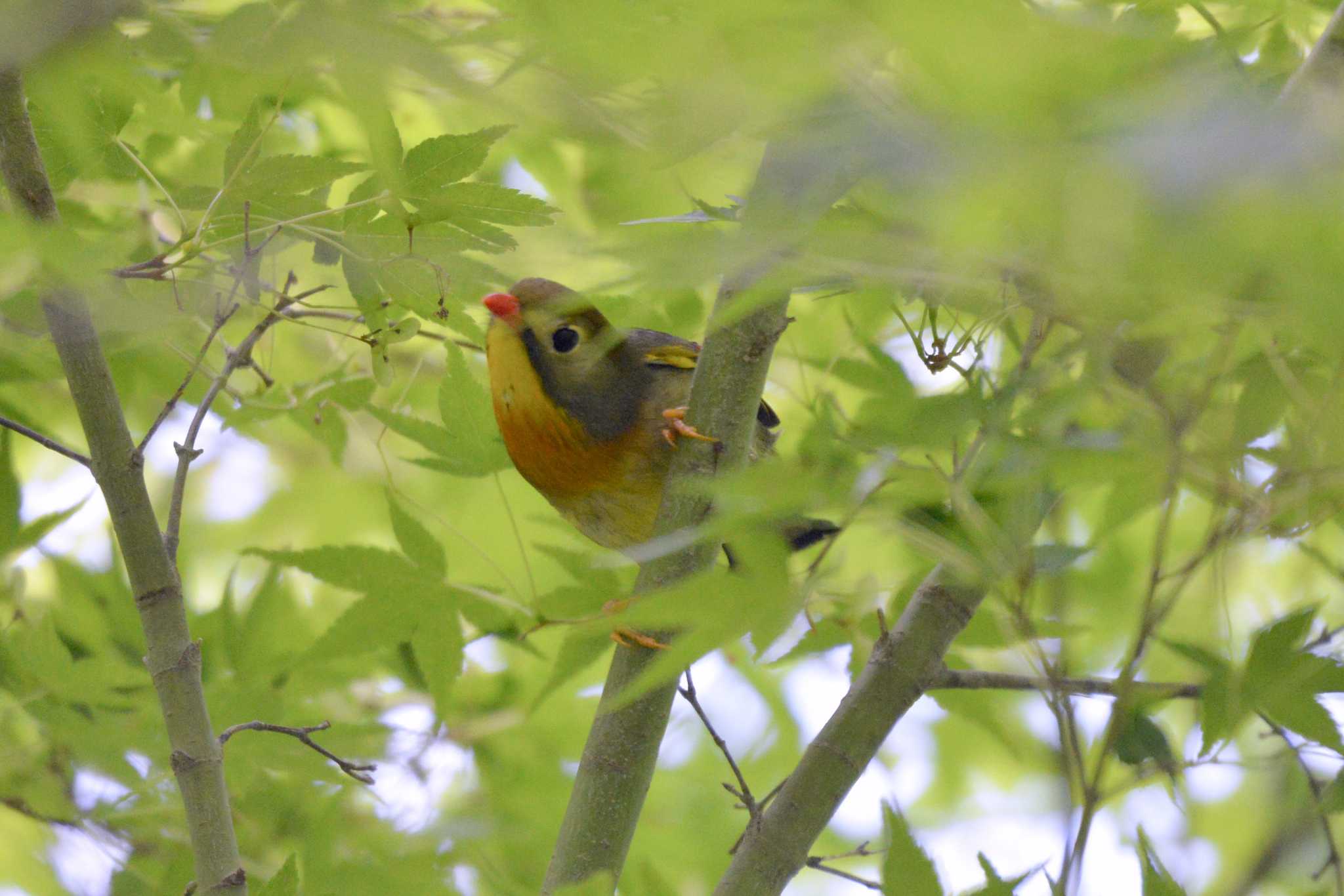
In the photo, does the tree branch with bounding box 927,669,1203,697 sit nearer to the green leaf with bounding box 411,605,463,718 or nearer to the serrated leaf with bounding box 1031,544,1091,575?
the serrated leaf with bounding box 1031,544,1091,575

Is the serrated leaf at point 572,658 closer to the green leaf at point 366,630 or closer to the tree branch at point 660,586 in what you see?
the tree branch at point 660,586

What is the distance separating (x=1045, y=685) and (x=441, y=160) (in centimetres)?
97

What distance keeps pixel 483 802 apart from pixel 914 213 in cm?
192

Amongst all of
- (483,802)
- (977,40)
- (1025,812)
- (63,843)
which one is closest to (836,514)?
(977,40)

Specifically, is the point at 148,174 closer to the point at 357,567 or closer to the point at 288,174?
the point at 288,174

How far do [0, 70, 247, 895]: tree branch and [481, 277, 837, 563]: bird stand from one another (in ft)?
3.10

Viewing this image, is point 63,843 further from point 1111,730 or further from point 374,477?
point 1111,730

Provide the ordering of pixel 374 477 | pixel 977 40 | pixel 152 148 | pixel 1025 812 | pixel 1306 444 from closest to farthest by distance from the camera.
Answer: pixel 977 40 < pixel 1306 444 < pixel 152 148 < pixel 1025 812 < pixel 374 477

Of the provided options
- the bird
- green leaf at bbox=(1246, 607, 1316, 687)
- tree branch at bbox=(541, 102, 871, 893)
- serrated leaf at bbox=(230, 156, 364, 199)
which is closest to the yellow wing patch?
the bird

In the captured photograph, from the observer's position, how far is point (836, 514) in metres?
1.03

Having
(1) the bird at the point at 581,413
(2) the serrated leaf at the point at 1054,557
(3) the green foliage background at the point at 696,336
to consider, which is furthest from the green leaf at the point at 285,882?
(1) the bird at the point at 581,413

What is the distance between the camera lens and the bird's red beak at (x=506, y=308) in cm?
223

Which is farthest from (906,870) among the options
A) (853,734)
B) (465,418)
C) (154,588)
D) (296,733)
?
(465,418)

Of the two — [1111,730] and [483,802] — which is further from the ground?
[483,802]
